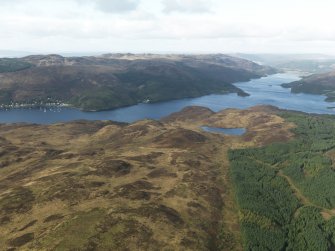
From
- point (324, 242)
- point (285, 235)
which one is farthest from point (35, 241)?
point (324, 242)

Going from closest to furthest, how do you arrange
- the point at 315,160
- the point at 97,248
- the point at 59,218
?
the point at 97,248 < the point at 59,218 < the point at 315,160

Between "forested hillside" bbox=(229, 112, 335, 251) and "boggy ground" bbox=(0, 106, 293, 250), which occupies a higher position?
"boggy ground" bbox=(0, 106, 293, 250)

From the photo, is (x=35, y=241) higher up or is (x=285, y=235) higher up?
(x=35, y=241)

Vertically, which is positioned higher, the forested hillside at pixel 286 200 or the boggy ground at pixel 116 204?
the boggy ground at pixel 116 204

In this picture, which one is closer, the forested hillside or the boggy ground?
the boggy ground

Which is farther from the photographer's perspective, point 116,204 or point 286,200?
point 286,200

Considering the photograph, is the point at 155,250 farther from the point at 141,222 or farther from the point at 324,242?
the point at 324,242

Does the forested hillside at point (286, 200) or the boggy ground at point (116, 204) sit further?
the forested hillside at point (286, 200)

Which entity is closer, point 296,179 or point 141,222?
point 141,222

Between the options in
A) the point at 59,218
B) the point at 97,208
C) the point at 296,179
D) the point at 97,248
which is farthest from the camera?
the point at 296,179

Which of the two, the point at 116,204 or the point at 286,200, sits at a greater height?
the point at 116,204
